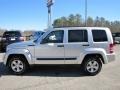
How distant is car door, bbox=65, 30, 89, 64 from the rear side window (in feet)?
1.10

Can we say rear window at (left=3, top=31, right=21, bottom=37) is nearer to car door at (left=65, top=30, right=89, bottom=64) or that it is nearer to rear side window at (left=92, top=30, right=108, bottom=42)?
car door at (left=65, top=30, right=89, bottom=64)

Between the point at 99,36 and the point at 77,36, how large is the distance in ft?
2.78

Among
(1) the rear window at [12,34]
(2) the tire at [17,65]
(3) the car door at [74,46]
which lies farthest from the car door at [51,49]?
(1) the rear window at [12,34]

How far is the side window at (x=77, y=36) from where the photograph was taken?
10.6 m

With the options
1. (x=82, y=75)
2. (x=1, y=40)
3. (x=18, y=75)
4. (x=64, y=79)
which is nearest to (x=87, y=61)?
(x=82, y=75)

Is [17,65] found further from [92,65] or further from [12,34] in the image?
[12,34]

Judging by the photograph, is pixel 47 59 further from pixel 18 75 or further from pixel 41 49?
pixel 18 75

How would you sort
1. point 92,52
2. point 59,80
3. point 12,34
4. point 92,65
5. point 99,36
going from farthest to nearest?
point 12,34
point 99,36
point 92,65
point 92,52
point 59,80

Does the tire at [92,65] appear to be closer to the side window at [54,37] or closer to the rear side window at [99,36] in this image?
the rear side window at [99,36]

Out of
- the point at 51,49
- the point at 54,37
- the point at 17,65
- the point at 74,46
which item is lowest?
the point at 17,65

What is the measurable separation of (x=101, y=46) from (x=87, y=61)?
2.55 feet

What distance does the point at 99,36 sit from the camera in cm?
1073

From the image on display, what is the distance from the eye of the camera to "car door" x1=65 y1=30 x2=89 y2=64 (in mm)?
10539

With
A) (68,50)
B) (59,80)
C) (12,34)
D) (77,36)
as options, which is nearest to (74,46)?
(68,50)
